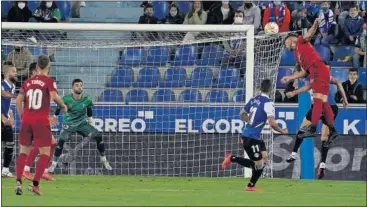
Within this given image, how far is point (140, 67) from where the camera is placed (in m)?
22.7

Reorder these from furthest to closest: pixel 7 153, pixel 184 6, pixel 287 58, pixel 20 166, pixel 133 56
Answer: pixel 184 6 < pixel 287 58 < pixel 133 56 < pixel 7 153 < pixel 20 166

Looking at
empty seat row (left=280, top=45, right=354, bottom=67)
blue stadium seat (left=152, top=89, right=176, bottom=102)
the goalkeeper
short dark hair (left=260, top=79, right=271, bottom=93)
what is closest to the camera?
short dark hair (left=260, top=79, right=271, bottom=93)

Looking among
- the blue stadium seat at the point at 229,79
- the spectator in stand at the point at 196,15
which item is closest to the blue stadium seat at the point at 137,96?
the blue stadium seat at the point at 229,79

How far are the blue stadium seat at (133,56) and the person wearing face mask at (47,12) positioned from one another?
2976 millimetres

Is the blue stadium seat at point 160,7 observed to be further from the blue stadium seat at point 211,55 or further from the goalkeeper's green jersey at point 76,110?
the goalkeeper's green jersey at point 76,110

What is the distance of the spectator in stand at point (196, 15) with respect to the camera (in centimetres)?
2528

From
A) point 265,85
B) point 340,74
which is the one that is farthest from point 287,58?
point 265,85

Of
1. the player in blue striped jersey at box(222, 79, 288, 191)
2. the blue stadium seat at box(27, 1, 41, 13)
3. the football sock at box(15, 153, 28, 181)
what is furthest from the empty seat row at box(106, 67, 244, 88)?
the football sock at box(15, 153, 28, 181)

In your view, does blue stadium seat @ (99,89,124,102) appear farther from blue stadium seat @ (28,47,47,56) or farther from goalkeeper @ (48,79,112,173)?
blue stadium seat @ (28,47,47,56)

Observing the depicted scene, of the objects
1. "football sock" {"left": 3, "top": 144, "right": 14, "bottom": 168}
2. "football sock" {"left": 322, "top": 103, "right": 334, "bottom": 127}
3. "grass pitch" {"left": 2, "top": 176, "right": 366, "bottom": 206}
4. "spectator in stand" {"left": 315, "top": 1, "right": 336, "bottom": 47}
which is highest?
"spectator in stand" {"left": 315, "top": 1, "right": 336, "bottom": 47}

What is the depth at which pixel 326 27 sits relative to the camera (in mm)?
25578

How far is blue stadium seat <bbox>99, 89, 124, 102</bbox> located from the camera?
22109 mm

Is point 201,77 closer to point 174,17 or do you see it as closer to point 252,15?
point 174,17

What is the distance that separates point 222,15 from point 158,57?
330cm
